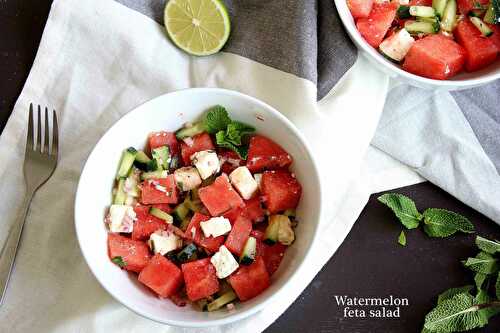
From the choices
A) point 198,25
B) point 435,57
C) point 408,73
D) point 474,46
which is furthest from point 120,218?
point 474,46

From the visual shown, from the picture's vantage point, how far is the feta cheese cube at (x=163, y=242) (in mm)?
1550

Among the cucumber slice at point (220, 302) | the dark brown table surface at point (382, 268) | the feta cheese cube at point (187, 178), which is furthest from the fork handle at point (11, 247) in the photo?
the cucumber slice at point (220, 302)

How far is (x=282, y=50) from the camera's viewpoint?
1875 millimetres

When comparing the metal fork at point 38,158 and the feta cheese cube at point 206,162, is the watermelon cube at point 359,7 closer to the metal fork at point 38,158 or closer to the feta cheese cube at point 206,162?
the feta cheese cube at point 206,162

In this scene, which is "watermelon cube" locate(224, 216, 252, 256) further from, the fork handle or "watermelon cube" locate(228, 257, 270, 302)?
the fork handle

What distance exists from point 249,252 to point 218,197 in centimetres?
17

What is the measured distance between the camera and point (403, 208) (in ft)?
6.21

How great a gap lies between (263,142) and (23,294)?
0.87 meters

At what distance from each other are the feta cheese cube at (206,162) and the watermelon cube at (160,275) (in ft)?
0.83

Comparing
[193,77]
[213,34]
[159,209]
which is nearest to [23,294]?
[159,209]

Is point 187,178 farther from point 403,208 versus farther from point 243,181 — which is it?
point 403,208

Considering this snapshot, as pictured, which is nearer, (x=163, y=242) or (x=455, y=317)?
(x=163, y=242)

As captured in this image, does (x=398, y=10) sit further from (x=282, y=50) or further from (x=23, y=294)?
(x=23, y=294)

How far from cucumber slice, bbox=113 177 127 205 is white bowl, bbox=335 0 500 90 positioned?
842mm
